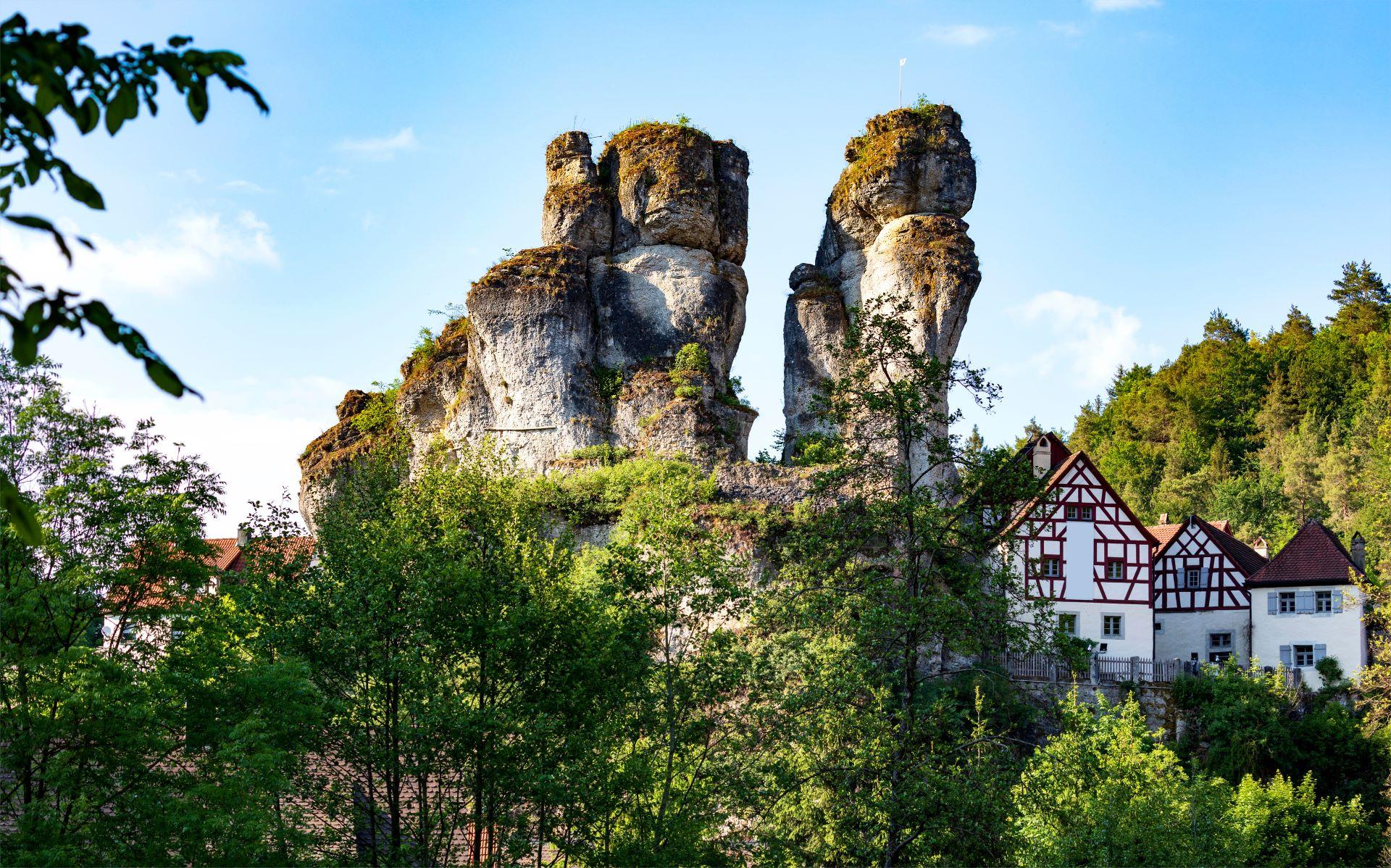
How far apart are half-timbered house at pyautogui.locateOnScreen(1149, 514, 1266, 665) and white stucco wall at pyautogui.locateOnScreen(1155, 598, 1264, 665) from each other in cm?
2

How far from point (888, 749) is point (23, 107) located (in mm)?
13598

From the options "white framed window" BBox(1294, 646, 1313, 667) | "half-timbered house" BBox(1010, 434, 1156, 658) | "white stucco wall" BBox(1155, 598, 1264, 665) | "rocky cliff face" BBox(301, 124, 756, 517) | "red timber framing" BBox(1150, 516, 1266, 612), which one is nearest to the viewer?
"half-timbered house" BBox(1010, 434, 1156, 658)

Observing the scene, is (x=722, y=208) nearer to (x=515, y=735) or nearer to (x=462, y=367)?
(x=462, y=367)

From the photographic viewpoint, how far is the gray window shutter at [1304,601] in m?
36.8

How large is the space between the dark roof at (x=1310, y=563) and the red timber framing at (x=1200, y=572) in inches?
22.9

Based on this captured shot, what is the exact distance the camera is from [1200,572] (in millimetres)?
38688

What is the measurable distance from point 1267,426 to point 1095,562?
96.8 ft

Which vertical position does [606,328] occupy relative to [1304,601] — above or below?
above

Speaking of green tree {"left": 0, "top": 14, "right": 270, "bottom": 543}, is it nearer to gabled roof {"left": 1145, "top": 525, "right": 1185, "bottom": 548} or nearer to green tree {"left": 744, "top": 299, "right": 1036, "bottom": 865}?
green tree {"left": 744, "top": 299, "right": 1036, "bottom": 865}

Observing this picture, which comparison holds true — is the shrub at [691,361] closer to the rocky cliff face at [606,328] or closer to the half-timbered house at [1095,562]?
the rocky cliff face at [606,328]

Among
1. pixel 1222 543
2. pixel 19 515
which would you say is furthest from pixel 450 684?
pixel 1222 543

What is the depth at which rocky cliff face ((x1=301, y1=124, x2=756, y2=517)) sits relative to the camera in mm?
36125

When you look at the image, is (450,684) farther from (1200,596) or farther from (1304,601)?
(1304,601)

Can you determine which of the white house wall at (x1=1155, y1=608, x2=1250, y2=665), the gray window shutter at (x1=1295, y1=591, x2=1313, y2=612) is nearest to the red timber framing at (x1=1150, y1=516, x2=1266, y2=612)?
the white house wall at (x1=1155, y1=608, x2=1250, y2=665)
